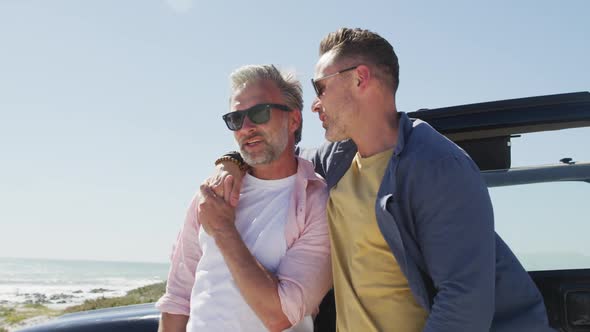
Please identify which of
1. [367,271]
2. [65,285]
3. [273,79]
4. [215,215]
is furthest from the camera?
[65,285]

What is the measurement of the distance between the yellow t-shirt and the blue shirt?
101 millimetres

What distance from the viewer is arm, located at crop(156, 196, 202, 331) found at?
9.25 ft

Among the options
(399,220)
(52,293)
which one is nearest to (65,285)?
(52,293)

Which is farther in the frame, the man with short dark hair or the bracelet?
the bracelet

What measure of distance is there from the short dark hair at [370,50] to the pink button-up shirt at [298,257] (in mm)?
580

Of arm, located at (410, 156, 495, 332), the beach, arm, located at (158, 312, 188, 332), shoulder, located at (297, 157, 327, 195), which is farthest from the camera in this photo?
the beach

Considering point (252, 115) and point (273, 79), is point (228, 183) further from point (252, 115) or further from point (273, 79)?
point (273, 79)

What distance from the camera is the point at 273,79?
2.92 m

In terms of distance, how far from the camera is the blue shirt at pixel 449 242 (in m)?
1.84

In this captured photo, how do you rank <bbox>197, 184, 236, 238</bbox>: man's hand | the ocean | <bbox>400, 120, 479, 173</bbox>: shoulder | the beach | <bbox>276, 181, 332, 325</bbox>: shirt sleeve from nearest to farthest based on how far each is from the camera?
<bbox>400, 120, 479, 173</bbox>: shoulder → <bbox>276, 181, 332, 325</bbox>: shirt sleeve → <bbox>197, 184, 236, 238</bbox>: man's hand → the beach → the ocean

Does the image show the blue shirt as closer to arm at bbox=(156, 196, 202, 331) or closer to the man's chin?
the man's chin

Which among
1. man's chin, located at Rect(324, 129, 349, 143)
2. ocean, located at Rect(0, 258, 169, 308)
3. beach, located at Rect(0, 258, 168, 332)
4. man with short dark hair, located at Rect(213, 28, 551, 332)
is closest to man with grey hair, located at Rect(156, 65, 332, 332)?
man with short dark hair, located at Rect(213, 28, 551, 332)

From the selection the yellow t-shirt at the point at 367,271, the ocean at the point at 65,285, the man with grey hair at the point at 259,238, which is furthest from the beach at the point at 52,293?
the yellow t-shirt at the point at 367,271

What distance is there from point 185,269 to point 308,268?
0.71m
